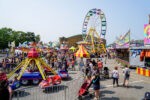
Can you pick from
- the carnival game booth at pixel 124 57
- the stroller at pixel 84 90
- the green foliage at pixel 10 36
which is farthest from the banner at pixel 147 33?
the green foliage at pixel 10 36

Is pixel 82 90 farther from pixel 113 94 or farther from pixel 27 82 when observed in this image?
pixel 27 82

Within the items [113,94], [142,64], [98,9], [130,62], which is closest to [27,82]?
[113,94]

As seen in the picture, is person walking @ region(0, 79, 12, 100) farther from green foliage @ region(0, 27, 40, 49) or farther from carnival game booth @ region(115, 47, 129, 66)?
green foliage @ region(0, 27, 40, 49)

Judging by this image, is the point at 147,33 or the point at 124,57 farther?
the point at 124,57

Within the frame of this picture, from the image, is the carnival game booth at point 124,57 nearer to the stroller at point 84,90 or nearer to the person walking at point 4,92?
the stroller at point 84,90

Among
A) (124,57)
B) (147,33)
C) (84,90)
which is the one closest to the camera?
(84,90)

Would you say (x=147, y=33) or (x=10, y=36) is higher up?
(x=10, y=36)

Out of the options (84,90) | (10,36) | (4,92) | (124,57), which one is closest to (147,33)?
(124,57)

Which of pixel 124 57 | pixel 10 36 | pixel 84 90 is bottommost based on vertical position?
pixel 84 90

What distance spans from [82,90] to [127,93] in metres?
2.48

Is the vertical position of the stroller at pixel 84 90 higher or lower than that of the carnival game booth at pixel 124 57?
lower

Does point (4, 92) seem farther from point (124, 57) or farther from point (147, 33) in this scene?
point (124, 57)

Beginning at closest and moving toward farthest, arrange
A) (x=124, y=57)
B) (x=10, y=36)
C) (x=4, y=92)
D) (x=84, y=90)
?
(x=4, y=92), (x=84, y=90), (x=124, y=57), (x=10, y=36)

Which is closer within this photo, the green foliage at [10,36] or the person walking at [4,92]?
the person walking at [4,92]
